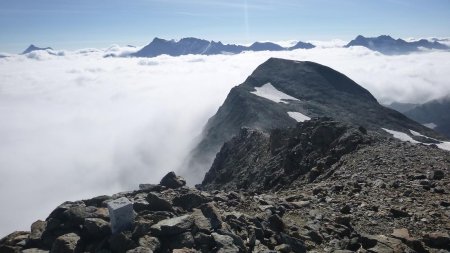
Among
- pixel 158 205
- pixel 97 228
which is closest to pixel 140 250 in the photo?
pixel 97 228

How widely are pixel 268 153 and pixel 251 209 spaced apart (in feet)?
119

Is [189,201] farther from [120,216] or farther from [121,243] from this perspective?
[121,243]

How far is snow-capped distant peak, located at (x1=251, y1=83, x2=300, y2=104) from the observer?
136575mm

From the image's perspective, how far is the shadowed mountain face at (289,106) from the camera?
113 m

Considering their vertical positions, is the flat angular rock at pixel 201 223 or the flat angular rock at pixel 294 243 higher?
the flat angular rock at pixel 201 223

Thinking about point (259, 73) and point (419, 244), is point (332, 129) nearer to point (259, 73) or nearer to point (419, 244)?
point (419, 244)

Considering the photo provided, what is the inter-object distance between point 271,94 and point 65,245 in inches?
5132

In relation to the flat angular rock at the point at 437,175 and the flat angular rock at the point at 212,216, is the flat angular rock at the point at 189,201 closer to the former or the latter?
the flat angular rock at the point at 212,216

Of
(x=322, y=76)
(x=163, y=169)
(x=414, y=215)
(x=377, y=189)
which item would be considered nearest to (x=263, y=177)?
(x=377, y=189)

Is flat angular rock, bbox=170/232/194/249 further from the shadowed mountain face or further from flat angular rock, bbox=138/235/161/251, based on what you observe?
the shadowed mountain face

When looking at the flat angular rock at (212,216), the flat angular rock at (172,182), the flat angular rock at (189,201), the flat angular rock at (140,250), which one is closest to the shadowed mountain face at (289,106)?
the flat angular rock at (172,182)

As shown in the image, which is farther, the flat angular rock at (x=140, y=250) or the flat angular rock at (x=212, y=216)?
the flat angular rock at (x=212, y=216)

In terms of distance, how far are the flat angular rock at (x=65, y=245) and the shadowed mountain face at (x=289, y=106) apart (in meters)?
82.5

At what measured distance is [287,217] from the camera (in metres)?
22.4
